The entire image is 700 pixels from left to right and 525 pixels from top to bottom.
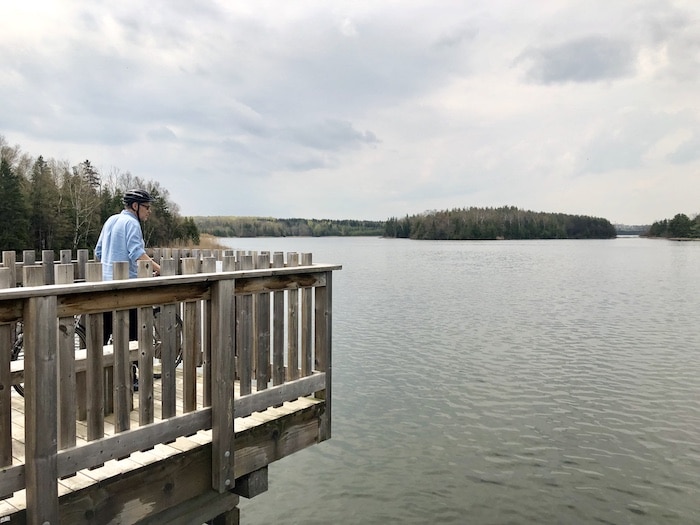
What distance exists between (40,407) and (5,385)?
0.22m

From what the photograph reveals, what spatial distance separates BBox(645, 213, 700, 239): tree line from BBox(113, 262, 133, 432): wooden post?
180177mm

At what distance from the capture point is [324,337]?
5391 mm

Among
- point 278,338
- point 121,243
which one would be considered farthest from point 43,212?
point 278,338

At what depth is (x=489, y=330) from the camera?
19.8 meters

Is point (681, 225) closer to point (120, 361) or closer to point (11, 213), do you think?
point (11, 213)

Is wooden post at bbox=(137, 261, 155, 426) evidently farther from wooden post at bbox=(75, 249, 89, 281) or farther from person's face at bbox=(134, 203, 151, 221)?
wooden post at bbox=(75, 249, 89, 281)

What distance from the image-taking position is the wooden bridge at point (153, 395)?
10.3ft

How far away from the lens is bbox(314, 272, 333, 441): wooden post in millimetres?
5359

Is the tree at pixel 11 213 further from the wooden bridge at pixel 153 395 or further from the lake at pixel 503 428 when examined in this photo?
the wooden bridge at pixel 153 395

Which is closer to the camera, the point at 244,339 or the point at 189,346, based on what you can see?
the point at 189,346

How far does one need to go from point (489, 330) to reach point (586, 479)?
11618 millimetres

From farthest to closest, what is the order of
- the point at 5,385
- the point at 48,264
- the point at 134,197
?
1. the point at 48,264
2. the point at 134,197
3. the point at 5,385

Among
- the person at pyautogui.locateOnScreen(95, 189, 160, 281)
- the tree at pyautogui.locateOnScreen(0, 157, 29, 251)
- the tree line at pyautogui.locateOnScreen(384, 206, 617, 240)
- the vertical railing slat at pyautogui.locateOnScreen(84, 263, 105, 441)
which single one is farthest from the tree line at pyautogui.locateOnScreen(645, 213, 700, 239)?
the vertical railing slat at pyautogui.locateOnScreen(84, 263, 105, 441)

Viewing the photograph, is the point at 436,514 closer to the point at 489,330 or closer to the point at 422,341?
the point at 422,341
